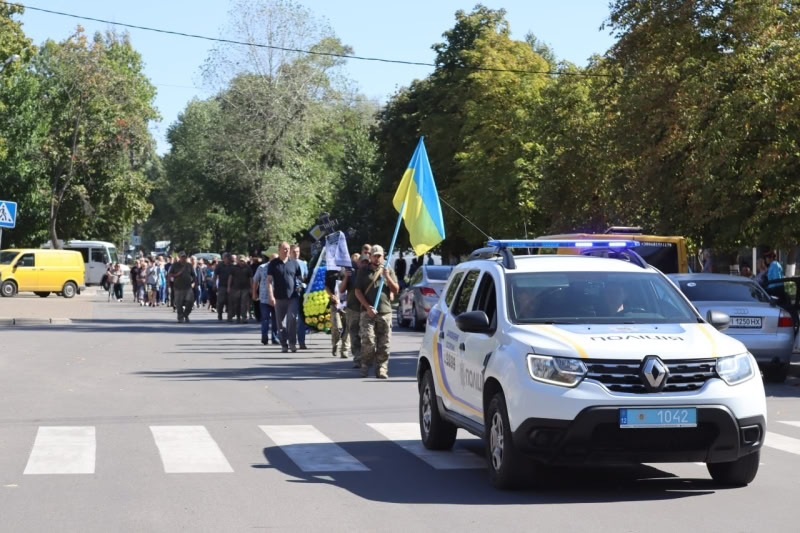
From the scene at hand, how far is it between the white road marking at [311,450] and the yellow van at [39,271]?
157 ft

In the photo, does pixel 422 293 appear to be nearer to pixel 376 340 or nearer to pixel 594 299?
pixel 376 340

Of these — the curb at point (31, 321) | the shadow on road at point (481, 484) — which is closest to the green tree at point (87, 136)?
the curb at point (31, 321)

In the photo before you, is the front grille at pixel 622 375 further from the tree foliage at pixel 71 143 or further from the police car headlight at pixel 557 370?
the tree foliage at pixel 71 143

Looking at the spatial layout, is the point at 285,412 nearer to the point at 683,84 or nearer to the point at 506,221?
the point at 683,84

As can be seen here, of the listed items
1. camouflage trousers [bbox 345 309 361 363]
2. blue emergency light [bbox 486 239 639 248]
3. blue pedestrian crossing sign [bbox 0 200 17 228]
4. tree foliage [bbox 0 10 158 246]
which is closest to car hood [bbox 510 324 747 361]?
blue emergency light [bbox 486 239 639 248]

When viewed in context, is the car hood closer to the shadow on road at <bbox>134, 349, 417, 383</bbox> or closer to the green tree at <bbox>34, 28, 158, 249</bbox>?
the shadow on road at <bbox>134, 349, 417, 383</bbox>

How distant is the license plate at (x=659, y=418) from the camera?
848 centimetres

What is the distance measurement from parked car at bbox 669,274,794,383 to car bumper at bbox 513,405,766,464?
10.0 metres

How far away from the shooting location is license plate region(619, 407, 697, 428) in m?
8.48

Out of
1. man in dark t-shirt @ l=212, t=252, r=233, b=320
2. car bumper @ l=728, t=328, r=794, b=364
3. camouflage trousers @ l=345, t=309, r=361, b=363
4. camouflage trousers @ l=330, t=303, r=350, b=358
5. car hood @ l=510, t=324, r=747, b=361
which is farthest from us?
man in dark t-shirt @ l=212, t=252, r=233, b=320

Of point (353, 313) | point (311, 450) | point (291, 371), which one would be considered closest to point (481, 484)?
point (311, 450)

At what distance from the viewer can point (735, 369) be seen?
8.85 meters

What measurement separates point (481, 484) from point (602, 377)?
1.36 metres

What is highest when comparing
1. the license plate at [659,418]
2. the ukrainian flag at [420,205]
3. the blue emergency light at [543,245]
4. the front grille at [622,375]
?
the ukrainian flag at [420,205]
